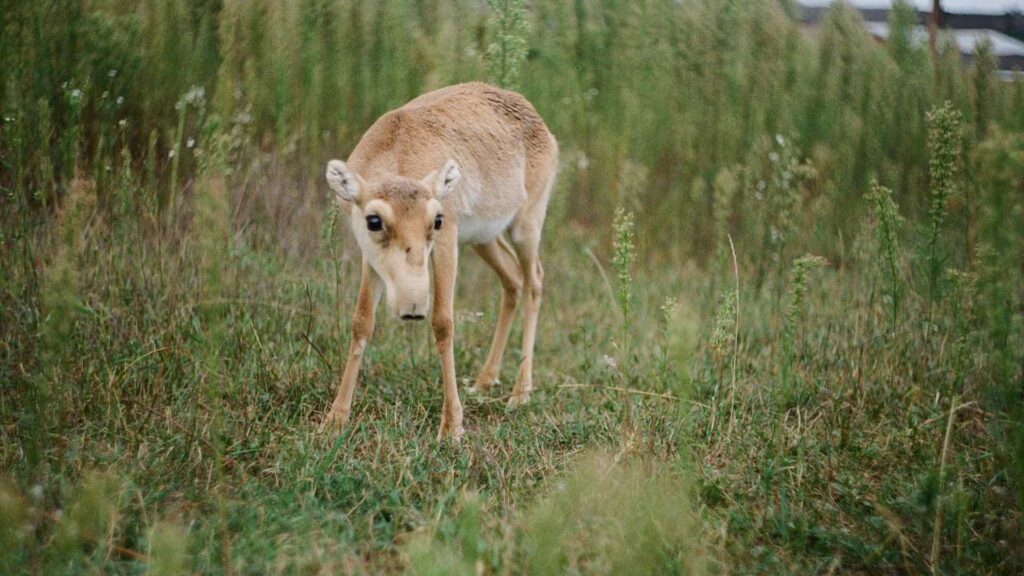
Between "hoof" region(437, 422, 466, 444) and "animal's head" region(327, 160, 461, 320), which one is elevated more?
"animal's head" region(327, 160, 461, 320)

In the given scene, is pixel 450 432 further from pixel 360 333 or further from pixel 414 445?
pixel 360 333

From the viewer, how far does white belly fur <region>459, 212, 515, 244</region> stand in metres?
5.37

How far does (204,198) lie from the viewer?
2461 mm

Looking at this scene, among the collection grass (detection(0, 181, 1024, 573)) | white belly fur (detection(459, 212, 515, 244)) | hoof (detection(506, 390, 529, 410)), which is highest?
white belly fur (detection(459, 212, 515, 244))

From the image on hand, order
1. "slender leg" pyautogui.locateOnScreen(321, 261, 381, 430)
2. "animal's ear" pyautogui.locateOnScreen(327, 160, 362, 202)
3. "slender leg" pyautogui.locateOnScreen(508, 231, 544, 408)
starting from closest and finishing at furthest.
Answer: "animal's ear" pyautogui.locateOnScreen(327, 160, 362, 202), "slender leg" pyautogui.locateOnScreen(321, 261, 381, 430), "slender leg" pyautogui.locateOnScreen(508, 231, 544, 408)

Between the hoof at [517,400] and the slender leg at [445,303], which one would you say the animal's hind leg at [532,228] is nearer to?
the hoof at [517,400]

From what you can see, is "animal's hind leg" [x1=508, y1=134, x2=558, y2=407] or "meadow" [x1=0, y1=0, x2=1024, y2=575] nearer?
"meadow" [x1=0, y1=0, x2=1024, y2=575]

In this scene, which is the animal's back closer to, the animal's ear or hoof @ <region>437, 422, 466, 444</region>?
the animal's ear

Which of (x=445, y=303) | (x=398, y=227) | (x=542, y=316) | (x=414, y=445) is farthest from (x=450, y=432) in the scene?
(x=542, y=316)

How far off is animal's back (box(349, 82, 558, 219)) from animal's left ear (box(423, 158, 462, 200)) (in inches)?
11.3

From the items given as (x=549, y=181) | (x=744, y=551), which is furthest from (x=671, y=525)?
(x=549, y=181)

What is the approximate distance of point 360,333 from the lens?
481 cm

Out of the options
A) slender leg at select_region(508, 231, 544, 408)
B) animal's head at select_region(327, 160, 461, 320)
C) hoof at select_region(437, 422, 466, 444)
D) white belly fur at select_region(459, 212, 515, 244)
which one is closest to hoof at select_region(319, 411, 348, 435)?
hoof at select_region(437, 422, 466, 444)

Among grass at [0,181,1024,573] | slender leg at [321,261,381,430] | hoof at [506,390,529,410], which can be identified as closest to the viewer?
grass at [0,181,1024,573]
